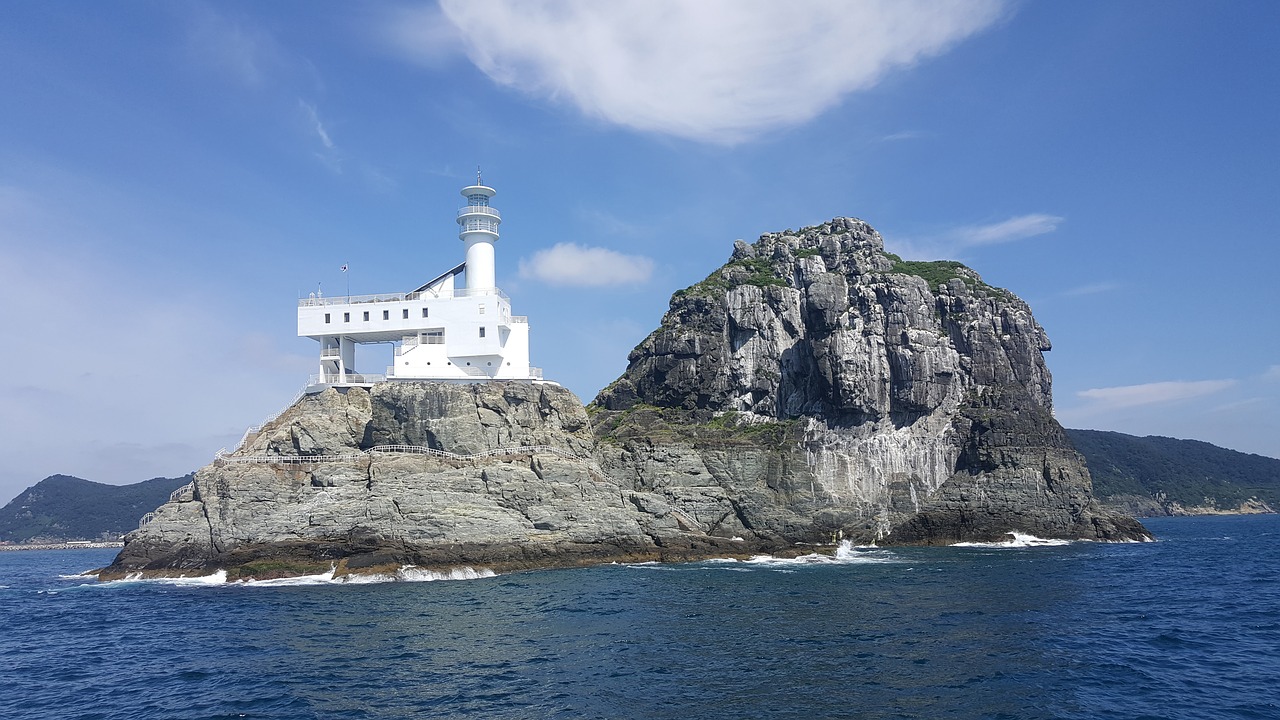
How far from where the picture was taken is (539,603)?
3478 cm

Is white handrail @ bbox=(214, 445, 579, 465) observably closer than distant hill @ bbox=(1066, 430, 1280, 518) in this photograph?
Yes

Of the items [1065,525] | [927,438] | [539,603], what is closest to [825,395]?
[927,438]

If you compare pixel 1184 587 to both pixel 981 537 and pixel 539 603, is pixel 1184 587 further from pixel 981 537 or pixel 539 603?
pixel 539 603

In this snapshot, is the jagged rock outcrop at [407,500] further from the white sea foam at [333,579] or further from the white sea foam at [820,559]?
the white sea foam at [820,559]

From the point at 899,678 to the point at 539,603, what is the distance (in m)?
17.6

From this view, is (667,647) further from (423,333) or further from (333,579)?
(423,333)

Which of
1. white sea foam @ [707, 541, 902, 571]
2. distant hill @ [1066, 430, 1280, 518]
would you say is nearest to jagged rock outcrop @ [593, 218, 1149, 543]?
white sea foam @ [707, 541, 902, 571]

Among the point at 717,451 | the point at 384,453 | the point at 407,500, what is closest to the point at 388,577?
the point at 407,500

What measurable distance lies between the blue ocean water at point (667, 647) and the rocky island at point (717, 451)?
5.22 metres

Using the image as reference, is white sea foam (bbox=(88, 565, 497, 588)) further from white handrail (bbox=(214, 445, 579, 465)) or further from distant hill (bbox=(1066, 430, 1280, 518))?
distant hill (bbox=(1066, 430, 1280, 518))

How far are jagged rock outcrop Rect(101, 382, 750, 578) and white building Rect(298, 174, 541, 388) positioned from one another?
298 cm

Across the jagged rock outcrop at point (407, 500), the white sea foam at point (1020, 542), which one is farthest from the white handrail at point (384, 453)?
the white sea foam at point (1020, 542)

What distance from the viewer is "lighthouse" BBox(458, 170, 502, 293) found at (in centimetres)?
6031

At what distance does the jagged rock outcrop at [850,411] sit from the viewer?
202 ft
